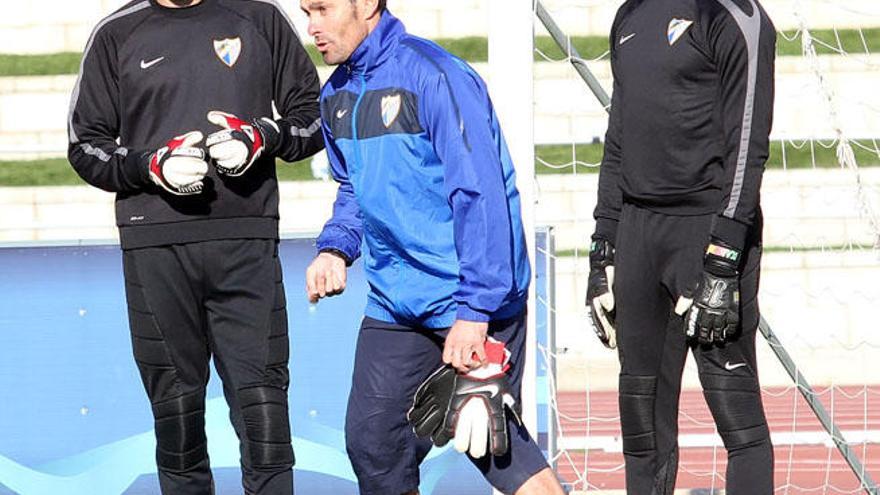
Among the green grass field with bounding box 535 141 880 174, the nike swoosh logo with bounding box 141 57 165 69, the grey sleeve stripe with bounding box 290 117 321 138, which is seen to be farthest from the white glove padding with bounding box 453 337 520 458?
the green grass field with bounding box 535 141 880 174

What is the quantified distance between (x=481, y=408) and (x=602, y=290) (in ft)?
3.63

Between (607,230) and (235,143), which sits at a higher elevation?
(235,143)

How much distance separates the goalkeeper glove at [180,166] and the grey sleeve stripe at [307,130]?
0.36 metres

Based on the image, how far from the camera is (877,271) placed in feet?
40.3

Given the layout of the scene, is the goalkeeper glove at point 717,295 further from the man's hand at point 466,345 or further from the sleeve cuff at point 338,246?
the sleeve cuff at point 338,246

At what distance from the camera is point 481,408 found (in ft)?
13.6

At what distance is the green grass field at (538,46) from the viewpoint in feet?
49.0

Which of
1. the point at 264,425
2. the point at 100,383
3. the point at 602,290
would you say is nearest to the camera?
the point at 264,425

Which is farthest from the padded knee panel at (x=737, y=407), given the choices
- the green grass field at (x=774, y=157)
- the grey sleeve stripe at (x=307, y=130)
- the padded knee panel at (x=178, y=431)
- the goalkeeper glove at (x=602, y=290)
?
the green grass field at (x=774, y=157)

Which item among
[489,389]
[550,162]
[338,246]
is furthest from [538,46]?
[489,389]

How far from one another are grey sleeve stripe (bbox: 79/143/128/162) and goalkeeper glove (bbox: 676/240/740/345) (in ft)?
5.93

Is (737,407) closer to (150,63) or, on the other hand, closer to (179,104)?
(179,104)

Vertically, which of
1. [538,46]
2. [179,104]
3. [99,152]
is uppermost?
[179,104]

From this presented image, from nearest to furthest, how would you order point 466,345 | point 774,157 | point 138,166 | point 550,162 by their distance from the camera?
point 466,345 < point 138,166 < point 550,162 < point 774,157
